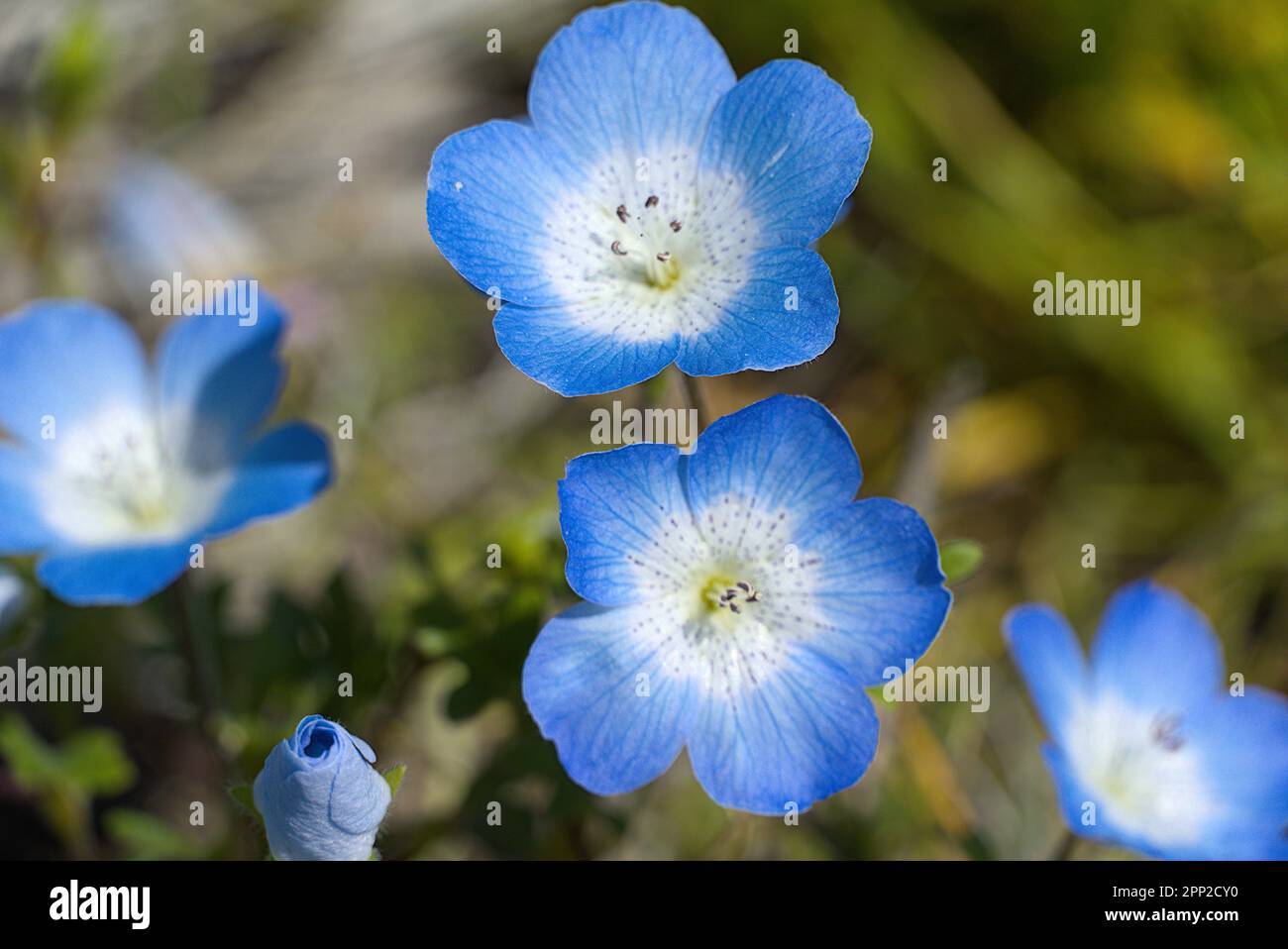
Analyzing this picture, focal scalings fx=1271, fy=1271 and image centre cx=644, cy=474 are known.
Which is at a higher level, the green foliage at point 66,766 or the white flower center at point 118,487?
the white flower center at point 118,487

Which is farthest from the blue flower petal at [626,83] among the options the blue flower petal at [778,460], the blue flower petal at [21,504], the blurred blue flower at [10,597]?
the blurred blue flower at [10,597]

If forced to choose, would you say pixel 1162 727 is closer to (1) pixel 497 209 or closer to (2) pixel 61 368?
(1) pixel 497 209

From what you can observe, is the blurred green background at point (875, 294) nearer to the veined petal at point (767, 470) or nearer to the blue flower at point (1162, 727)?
the blue flower at point (1162, 727)

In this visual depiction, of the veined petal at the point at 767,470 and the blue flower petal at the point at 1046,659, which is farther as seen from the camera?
the blue flower petal at the point at 1046,659

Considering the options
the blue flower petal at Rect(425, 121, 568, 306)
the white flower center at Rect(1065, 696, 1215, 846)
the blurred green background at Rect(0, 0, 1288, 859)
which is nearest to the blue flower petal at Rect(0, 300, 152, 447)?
the blurred green background at Rect(0, 0, 1288, 859)

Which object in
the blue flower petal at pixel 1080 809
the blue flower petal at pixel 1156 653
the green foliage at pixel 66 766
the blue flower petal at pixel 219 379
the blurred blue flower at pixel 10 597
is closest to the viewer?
the blue flower petal at pixel 1080 809

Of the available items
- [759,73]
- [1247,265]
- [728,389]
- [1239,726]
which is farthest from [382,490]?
[1247,265]

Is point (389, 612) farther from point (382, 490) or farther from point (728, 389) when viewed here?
point (728, 389)

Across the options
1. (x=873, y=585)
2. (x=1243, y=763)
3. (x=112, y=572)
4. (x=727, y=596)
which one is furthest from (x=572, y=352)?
(x=1243, y=763)

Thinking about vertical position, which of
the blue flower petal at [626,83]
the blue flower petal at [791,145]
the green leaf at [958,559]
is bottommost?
the green leaf at [958,559]

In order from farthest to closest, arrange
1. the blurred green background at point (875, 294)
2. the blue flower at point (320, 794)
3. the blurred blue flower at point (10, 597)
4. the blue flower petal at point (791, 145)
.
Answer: the blurred green background at point (875, 294)
the blurred blue flower at point (10, 597)
the blue flower petal at point (791, 145)
the blue flower at point (320, 794)
